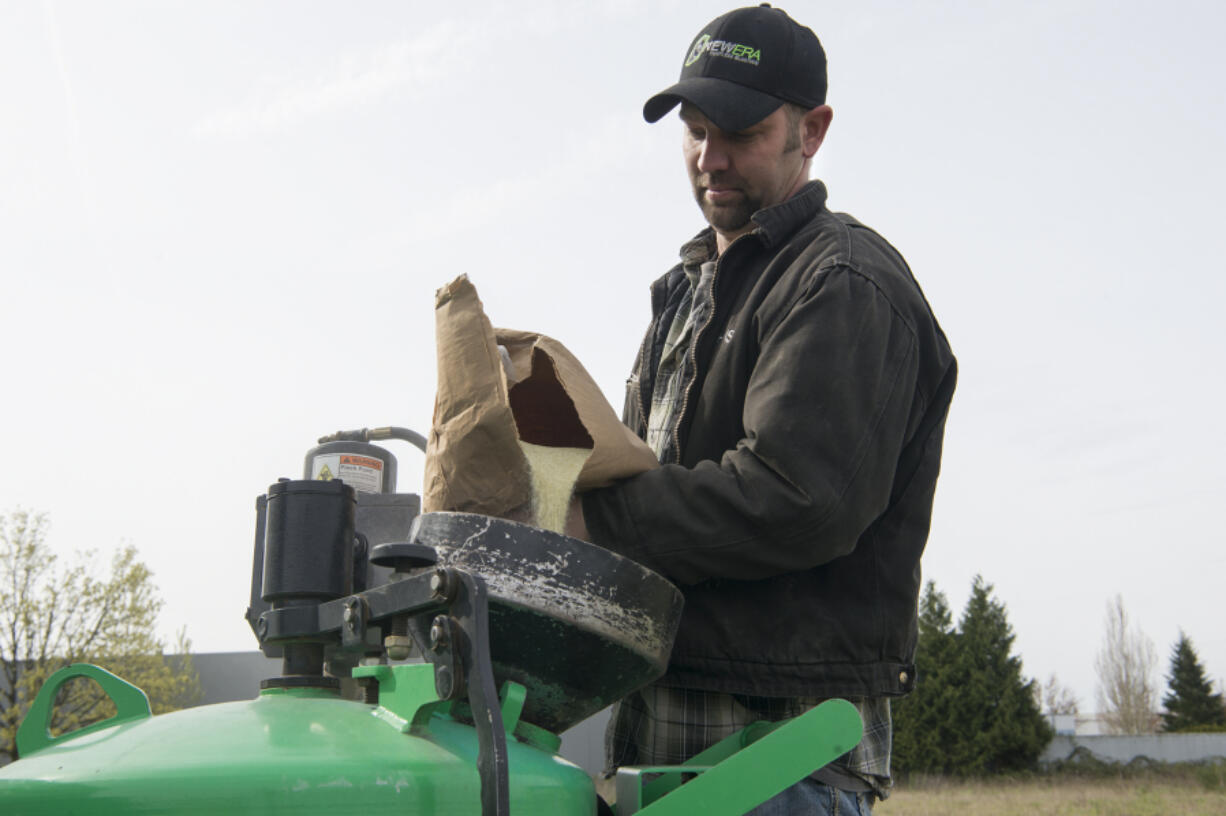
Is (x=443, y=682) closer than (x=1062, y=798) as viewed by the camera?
Yes

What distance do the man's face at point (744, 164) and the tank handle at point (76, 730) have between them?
55.2 inches

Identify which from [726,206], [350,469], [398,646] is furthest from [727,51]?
[398,646]

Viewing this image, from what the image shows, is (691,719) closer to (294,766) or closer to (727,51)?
(294,766)

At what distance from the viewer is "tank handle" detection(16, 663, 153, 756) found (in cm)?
159

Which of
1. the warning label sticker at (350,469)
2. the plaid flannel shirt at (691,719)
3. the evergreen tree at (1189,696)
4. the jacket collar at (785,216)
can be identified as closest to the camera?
the plaid flannel shirt at (691,719)

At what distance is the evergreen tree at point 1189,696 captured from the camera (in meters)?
34.1

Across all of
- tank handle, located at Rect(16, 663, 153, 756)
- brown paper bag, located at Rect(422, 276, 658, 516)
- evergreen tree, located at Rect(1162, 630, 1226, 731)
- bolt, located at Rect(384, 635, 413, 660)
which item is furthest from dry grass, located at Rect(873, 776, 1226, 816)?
bolt, located at Rect(384, 635, 413, 660)

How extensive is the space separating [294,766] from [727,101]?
4.85 feet

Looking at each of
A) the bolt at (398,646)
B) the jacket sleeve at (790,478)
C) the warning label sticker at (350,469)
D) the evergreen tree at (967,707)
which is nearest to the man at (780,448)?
the jacket sleeve at (790,478)

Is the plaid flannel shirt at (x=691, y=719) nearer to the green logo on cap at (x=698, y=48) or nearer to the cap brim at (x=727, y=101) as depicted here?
the cap brim at (x=727, y=101)

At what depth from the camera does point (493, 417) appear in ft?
5.33

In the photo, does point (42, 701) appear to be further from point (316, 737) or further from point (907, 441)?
point (907, 441)

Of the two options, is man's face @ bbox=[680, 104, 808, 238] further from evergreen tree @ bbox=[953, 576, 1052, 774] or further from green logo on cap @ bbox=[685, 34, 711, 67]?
evergreen tree @ bbox=[953, 576, 1052, 774]

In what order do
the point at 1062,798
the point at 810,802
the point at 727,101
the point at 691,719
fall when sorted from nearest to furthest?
the point at 810,802 < the point at 691,719 < the point at 727,101 < the point at 1062,798
